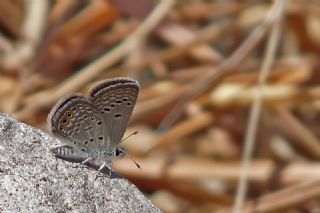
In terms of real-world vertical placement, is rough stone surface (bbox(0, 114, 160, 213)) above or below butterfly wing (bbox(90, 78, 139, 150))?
below

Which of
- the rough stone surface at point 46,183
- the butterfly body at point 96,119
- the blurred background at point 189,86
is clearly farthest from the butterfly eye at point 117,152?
the blurred background at point 189,86

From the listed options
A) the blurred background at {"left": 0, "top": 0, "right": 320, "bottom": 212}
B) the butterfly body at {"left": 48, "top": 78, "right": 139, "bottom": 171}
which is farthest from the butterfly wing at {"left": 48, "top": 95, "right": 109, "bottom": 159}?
the blurred background at {"left": 0, "top": 0, "right": 320, "bottom": 212}

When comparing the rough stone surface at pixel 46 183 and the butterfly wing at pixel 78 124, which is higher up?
the butterfly wing at pixel 78 124

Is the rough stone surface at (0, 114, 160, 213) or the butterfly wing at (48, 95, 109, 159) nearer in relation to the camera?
the rough stone surface at (0, 114, 160, 213)

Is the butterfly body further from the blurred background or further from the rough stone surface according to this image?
the blurred background

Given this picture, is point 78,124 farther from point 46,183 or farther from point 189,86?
point 189,86

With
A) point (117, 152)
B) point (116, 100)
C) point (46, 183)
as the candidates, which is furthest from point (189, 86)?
point (46, 183)

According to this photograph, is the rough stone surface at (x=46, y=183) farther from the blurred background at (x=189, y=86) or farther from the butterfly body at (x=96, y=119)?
the blurred background at (x=189, y=86)
